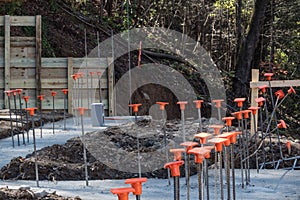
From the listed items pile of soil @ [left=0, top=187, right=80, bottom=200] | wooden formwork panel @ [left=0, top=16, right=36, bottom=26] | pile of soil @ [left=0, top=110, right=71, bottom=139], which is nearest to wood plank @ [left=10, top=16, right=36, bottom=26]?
wooden formwork panel @ [left=0, top=16, right=36, bottom=26]

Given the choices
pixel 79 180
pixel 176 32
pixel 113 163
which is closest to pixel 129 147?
pixel 113 163

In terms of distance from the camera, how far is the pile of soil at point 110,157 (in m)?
6.66

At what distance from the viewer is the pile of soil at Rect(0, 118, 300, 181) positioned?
21.9 ft

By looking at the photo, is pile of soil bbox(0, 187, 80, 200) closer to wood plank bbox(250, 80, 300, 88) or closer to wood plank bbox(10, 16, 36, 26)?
wood plank bbox(250, 80, 300, 88)

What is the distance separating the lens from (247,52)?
1634 cm

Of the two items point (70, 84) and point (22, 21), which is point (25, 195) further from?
point (22, 21)

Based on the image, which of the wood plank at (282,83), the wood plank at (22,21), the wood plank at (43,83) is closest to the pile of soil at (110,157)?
the wood plank at (282,83)

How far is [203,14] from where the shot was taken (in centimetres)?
1761

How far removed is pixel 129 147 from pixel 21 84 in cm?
556

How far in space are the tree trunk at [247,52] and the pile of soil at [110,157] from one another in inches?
272

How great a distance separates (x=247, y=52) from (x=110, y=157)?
9566 mm

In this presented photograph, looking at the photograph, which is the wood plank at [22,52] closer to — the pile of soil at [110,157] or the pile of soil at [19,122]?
the pile of soil at [19,122]

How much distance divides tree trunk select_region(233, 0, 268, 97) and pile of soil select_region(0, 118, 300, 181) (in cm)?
691

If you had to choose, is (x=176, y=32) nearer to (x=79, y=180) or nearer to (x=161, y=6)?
(x=161, y=6)
